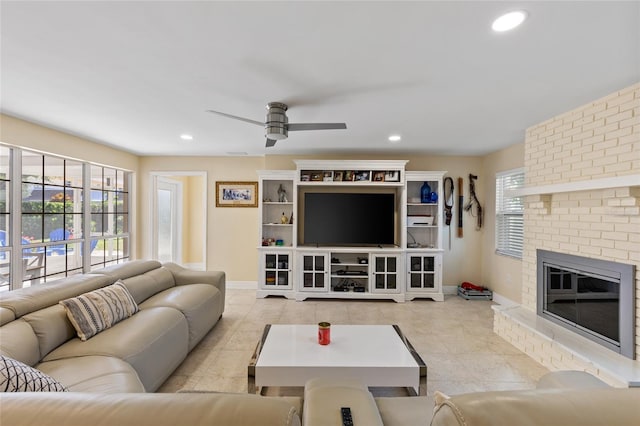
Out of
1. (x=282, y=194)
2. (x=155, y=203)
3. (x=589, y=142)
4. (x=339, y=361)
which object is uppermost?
(x=589, y=142)

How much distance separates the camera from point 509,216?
4.52 m

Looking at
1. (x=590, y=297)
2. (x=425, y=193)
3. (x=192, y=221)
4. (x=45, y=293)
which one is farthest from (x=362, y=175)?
(x=192, y=221)

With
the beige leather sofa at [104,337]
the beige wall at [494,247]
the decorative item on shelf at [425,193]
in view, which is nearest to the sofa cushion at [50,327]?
the beige leather sofa at [104,337]

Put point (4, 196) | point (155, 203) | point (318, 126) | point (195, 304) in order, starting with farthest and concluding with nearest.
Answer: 1. point (155, 203)
2. point (4, 196)
3. point (195, 304)
4. point (318, 126)

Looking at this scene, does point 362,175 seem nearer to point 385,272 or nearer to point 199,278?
point 385,272

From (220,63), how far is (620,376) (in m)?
3.45

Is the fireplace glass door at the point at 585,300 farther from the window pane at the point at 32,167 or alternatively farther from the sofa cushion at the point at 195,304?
the window pane at the point at 32,167

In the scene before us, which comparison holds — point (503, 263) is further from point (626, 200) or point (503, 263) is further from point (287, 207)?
point (287, 207)

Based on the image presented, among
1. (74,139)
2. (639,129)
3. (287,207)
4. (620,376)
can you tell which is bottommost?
(620,376)

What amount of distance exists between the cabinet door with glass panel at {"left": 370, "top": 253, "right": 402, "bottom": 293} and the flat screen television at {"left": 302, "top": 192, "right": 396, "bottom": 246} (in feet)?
0.93

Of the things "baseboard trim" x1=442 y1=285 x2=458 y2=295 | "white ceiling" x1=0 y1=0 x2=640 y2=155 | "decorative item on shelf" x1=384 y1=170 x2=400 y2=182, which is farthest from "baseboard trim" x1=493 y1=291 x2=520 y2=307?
"white ceiling" x1=0 y1=0 x2=640 y2=155

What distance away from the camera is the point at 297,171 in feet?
16.2

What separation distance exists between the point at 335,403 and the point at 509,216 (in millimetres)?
4400

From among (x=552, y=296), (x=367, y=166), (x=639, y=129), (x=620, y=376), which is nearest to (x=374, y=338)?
(x=620, y=376)
